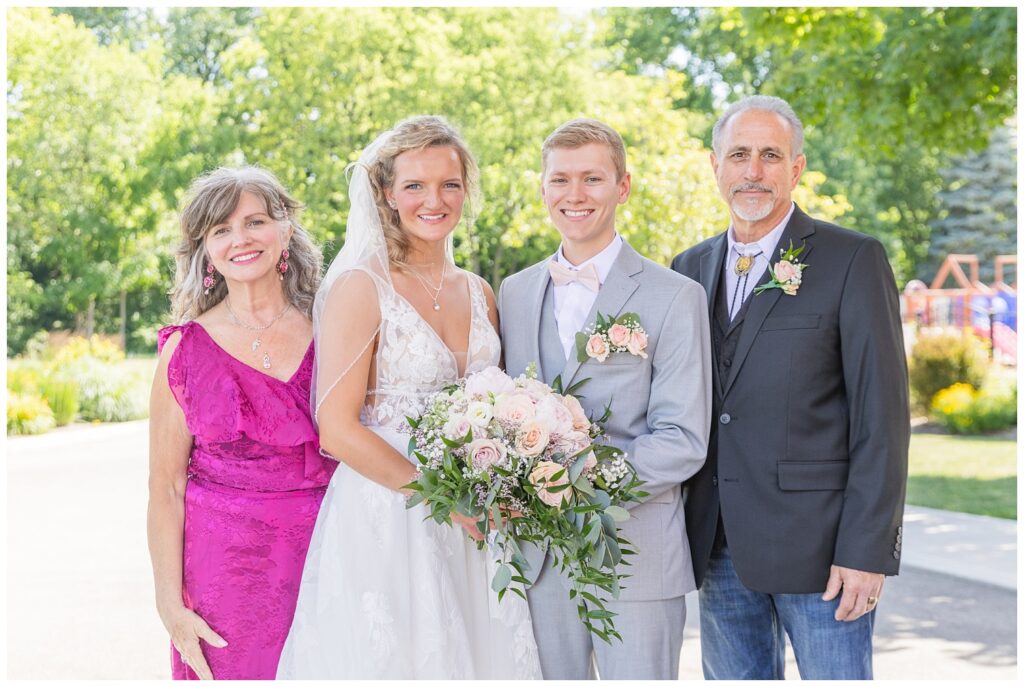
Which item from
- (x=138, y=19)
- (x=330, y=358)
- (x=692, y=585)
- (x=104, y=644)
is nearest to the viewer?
(x=330, y=358)

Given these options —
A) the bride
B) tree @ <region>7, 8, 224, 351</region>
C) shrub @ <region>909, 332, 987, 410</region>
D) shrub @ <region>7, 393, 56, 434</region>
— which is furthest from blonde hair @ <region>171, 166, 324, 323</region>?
tree @ <region>7, 8, 224, 351</region>

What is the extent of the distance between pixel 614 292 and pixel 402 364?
824 mm

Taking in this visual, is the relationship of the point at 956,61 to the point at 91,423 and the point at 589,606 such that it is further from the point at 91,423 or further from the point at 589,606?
the point at 91,423

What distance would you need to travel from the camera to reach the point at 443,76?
23219mm

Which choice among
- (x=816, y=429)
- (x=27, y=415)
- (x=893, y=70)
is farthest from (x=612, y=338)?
(x=27, y=415)

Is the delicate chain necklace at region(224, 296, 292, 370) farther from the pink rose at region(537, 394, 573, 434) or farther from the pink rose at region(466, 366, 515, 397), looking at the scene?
the pink rose at region(537, 394, 573, 434)

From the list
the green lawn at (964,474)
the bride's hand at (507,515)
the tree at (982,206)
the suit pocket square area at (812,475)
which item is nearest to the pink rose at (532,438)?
the bride's hand at (507,515)

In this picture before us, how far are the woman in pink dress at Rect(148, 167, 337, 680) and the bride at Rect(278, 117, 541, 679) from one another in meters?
0.13

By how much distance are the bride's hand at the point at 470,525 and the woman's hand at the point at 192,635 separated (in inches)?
40.4

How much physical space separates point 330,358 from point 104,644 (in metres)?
4.74

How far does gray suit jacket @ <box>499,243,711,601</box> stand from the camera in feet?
11.4

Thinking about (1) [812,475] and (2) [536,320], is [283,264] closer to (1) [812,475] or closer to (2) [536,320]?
(2) [536,320]

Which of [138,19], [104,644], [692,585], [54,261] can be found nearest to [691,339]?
[692,585]

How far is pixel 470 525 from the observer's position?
3.49 metres
